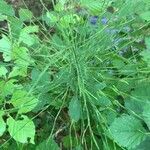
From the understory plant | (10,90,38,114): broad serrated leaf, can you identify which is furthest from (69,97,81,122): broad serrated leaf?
(10,90,38,114): broad serrated leaf

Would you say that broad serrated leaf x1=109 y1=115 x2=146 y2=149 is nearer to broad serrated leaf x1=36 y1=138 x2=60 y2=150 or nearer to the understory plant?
the understory plant

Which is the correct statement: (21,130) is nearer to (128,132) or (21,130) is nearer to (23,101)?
(23,101)

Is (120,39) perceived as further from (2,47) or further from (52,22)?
(2,47)

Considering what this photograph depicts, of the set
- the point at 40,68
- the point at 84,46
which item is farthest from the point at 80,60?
the point at 40,68

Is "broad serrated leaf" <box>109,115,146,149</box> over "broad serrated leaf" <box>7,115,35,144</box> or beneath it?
beneath

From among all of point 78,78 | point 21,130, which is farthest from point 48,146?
point 78,78

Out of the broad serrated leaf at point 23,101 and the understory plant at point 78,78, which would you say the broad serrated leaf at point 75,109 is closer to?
the understory plant at point 78,78

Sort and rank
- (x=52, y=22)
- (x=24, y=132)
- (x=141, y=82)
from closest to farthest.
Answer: (x=24, y=132) → (x=141, y=82) → (x=52, y=22)

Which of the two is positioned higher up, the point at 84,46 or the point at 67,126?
the point at 84,46
